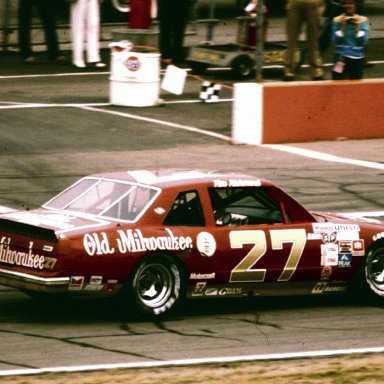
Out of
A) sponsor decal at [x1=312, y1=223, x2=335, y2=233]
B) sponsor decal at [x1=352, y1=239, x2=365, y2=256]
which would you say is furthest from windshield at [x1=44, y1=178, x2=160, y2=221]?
sponsor decal at [x1=352, y1=239, x2=365, y2=256]

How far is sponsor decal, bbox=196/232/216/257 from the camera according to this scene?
1051cm

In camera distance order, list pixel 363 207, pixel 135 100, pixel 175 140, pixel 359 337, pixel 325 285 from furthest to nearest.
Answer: pixel 135 100 < pixel 175 140 < pixel 363 207 < pixel 325 285 < pixel 359 337

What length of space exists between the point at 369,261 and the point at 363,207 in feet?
14.7

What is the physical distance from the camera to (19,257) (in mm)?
10094

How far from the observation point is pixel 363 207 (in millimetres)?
15828

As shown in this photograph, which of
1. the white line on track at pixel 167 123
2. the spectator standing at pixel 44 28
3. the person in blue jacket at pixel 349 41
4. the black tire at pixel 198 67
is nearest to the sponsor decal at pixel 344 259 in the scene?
the white line on track at pixel 167 123

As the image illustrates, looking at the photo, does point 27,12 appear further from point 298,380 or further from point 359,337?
point 298,380

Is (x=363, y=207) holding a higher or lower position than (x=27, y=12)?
lower

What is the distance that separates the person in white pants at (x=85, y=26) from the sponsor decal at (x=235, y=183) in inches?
476

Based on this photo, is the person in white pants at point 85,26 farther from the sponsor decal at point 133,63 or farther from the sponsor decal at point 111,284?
the sponsor decal at point 111,284

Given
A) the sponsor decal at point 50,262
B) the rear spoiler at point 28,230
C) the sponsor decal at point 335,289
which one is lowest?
the sponsor decal at point 335,289

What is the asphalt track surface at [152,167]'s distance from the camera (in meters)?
9.66

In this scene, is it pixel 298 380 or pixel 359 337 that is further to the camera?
pixel 359 337

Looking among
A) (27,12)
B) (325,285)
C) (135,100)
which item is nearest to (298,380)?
(325,285)
